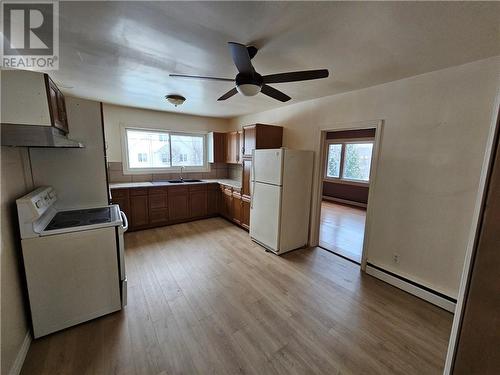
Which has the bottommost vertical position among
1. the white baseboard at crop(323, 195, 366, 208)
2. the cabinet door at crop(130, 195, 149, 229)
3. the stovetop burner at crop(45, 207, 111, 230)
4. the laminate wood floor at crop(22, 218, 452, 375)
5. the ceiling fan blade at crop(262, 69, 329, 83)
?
the laminate wood floor at crop(22, 218, 452, 375)

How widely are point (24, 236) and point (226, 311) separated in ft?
5.82

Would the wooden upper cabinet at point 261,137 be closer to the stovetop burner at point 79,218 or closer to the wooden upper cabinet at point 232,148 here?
the wooden upper cabinet at point 232,148

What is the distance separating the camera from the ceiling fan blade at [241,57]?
4.42 feet

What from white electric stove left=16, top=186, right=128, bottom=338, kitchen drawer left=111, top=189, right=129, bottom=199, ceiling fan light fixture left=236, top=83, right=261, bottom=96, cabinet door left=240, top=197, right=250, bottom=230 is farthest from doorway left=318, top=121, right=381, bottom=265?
kitchen drawer left=111, top=189, right=129, bottom=199

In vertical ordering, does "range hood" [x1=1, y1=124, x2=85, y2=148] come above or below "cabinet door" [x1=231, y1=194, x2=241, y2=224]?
above

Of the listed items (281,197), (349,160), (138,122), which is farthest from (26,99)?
(349,160)

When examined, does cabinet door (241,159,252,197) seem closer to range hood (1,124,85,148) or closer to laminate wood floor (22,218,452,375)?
laminate wood floor (22,218,452,375)

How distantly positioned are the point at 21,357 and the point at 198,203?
3.35m

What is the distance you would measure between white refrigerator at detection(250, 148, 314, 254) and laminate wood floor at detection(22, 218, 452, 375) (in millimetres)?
523

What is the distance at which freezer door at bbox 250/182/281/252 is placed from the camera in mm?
3164

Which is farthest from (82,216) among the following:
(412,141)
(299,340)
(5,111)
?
(412,141)

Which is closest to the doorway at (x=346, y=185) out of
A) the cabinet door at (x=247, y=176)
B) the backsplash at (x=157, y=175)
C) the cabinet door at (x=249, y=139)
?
the cabinet door at (x=247, y=176)

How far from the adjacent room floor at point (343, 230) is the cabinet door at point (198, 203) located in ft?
8.60

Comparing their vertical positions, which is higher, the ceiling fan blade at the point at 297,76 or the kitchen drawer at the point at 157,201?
the ceiling fan blade at the point at 297,76
